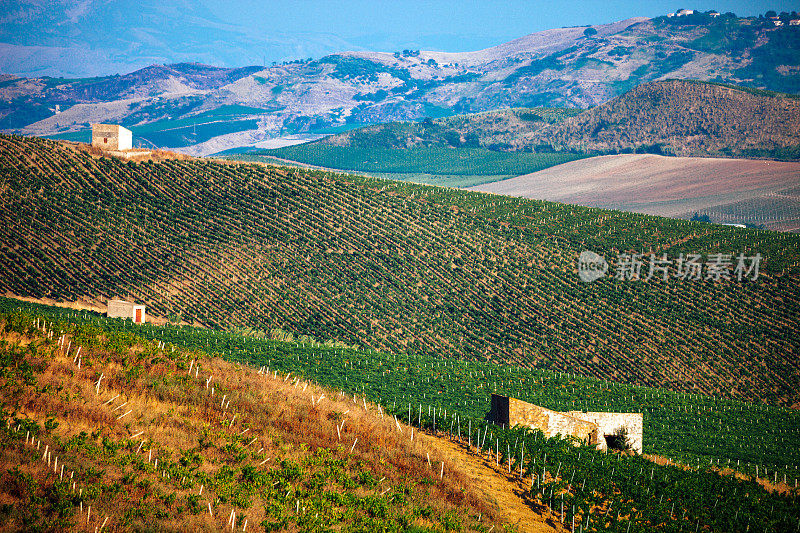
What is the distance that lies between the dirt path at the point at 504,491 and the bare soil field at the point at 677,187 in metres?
105

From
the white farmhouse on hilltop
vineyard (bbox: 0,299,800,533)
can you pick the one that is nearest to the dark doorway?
vineyard (bbox: 0,299,800,533)

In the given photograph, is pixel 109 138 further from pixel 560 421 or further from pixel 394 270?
pixel 560 421

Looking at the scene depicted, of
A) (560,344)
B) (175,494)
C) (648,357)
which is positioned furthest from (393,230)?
(175,494)

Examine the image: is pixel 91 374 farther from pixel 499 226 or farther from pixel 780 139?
pixel 780 139

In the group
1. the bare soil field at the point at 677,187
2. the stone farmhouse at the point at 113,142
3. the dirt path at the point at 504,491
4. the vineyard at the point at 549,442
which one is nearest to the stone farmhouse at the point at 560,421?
the vineyard at the point at 549,442

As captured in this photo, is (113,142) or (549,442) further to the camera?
(113,142)

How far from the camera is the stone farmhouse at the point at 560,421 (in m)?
23.2

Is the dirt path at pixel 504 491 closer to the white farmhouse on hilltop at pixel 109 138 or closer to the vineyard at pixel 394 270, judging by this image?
the vineyard at pixel 394 270

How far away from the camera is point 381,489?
17219 millimetres

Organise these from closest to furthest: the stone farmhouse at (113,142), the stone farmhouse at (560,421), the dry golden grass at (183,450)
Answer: the dry golden grass at (183,450), the stone farmhouse at (560,421), the stone farmhouse at (113,142)

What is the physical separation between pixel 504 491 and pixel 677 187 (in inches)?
5547

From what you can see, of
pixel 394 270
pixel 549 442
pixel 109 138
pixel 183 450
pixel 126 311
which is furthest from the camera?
pixel 109 138

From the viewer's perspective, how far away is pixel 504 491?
61.9 feet

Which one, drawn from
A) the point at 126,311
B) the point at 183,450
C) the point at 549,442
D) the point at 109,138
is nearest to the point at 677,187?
the point at 109,138
